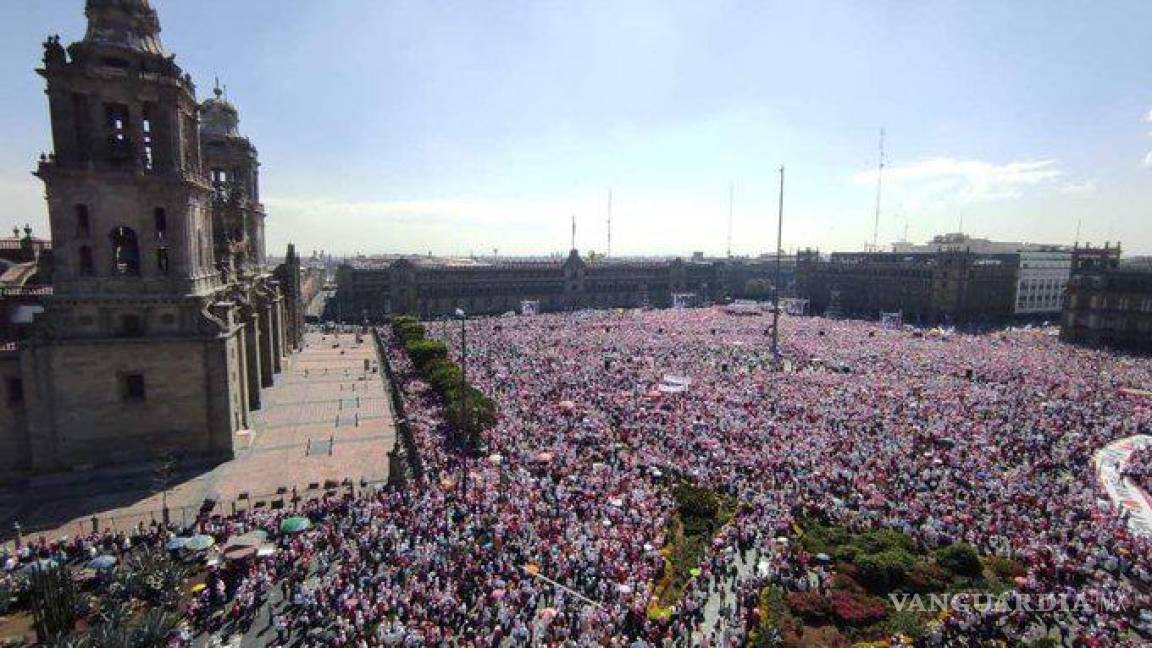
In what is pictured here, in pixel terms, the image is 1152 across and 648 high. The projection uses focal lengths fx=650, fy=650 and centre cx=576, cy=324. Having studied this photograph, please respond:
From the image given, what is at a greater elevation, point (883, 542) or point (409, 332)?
point (409, 332)

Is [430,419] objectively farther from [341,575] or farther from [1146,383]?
[1146,383]

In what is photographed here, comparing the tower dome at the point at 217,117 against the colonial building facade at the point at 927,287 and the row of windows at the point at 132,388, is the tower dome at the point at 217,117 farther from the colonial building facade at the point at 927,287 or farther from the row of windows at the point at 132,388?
the colonial building facade at the point at 927,287

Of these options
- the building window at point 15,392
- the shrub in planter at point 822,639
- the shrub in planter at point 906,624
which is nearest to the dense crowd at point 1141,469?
the shrub in planter at point 906,624

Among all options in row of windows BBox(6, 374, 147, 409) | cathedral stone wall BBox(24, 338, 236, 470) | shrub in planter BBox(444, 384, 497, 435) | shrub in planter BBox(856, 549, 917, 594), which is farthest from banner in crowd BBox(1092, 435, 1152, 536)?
row of windows BBox(6, 374, 147, 409)

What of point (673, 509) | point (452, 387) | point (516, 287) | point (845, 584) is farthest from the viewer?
point (516, 287)

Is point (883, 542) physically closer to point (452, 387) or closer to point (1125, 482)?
point (1125, 482)

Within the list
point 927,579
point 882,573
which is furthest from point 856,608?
point 927,579
